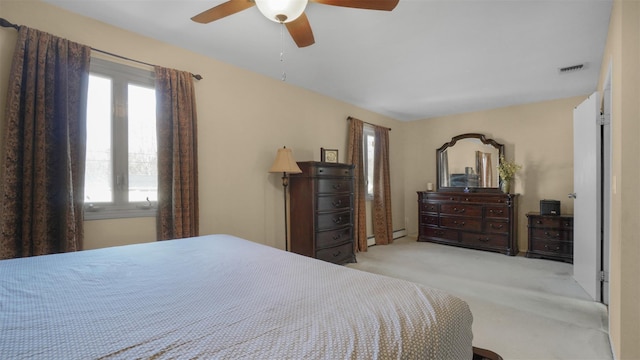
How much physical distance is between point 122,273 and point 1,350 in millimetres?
643

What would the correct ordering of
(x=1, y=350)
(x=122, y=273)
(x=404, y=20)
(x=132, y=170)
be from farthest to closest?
(x=132, y=170) < (x=404, y=20) < (x=122, y=273) < (x=1, y=350)

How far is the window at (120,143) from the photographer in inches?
90.0

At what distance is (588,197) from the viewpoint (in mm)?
2902

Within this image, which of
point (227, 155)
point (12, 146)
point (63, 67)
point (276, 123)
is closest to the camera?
point (12, 146)

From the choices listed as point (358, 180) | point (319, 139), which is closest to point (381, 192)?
point (358, 180)

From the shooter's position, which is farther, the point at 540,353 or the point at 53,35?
the point at 53,35

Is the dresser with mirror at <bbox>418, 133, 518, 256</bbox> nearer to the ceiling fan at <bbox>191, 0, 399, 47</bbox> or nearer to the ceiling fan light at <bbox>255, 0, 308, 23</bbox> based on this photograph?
the ceiling fan at <bbox>191, 0, 399, 47</bbox>

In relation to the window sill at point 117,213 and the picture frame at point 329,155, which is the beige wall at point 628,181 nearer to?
the picture frame at point 329,155

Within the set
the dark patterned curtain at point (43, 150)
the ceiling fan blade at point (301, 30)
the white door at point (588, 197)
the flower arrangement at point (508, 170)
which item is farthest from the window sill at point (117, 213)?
the flower arrangement at point (508, 170)

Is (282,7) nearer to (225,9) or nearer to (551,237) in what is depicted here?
(225,9)

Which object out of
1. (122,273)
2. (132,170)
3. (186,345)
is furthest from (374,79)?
(186,345)

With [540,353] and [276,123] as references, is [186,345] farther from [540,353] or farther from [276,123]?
[276,123]

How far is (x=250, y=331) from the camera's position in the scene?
770 millimetres

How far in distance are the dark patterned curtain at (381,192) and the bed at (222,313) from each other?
3.75 metres
